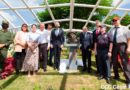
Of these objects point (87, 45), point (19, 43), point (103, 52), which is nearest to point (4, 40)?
point (19, 43)

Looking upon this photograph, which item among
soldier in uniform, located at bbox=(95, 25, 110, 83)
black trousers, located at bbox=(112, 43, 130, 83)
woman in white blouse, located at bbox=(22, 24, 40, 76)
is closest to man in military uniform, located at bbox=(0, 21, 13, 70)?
woman in white blouse, located at bbox=(22, 24, 40, 76)

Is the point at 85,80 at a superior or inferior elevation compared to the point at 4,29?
inferior

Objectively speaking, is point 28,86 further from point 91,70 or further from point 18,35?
point 91,70

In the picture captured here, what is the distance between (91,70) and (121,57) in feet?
8.09

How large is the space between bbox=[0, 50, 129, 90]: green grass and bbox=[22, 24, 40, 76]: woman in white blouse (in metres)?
0.31

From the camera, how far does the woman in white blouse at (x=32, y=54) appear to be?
10094 millimetres

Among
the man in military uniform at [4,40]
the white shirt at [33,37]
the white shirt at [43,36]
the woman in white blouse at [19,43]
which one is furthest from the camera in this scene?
the white shirt at [43,36]

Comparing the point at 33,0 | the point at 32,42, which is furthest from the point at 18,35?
the point at 33,0

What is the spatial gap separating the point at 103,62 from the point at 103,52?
1.11 feet

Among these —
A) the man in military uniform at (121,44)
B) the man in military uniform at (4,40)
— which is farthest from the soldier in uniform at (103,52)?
the man in military uniform at (4,40)

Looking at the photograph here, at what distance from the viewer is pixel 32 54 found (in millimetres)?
10242

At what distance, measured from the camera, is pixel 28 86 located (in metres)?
8.95

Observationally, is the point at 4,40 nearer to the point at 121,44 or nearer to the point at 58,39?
the point at 58,39

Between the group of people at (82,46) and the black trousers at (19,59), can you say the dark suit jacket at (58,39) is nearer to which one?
the group of people at (82,46)
